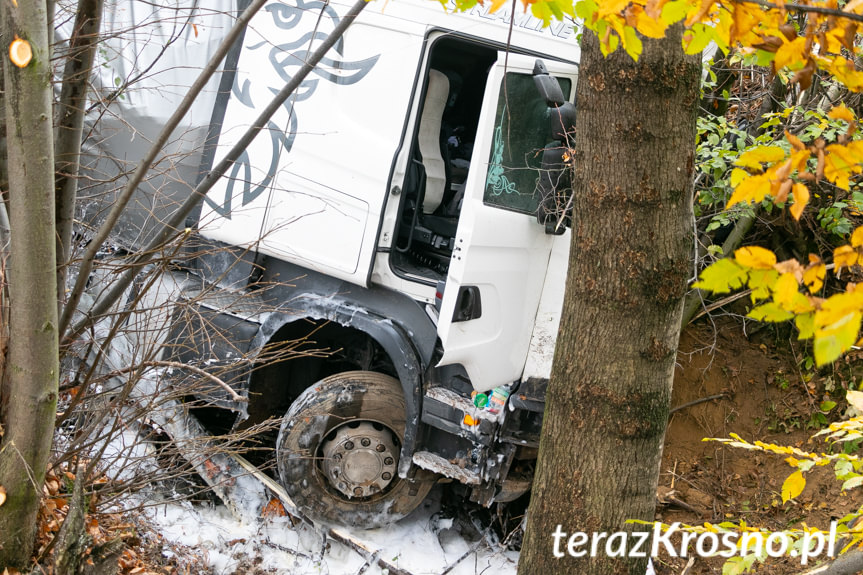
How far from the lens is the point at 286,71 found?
418 centimetres

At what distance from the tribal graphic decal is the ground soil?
2866 mm

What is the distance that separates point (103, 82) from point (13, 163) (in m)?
2.52

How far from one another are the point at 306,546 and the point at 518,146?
8.22 ft

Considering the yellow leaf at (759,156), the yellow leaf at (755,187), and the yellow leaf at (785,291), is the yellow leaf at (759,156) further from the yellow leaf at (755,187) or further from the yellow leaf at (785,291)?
the yellow leaf at (785,291)

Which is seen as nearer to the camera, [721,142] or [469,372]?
[469,372]

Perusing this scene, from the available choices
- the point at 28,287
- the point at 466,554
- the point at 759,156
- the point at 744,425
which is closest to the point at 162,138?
the point at 28,287

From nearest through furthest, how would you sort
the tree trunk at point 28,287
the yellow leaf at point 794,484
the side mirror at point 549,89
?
1. the yellow leaf at point 794,484
2. the tree trunk at point 28,287
3. the side mirror at point 549,89

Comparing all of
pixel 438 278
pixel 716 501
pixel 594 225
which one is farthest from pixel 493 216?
pixel 716 501

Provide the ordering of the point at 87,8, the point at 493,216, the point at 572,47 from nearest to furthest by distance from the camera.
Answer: the point at 87,8, the point at 493,216, the point at 572,47

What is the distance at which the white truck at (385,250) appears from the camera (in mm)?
3791

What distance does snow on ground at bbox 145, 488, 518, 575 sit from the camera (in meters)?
4.12

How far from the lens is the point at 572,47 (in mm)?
3961

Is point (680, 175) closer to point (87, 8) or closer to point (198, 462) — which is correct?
point (87, 8)

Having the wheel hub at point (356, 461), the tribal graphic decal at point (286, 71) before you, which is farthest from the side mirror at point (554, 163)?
the wheel hub at point (356, 461)
